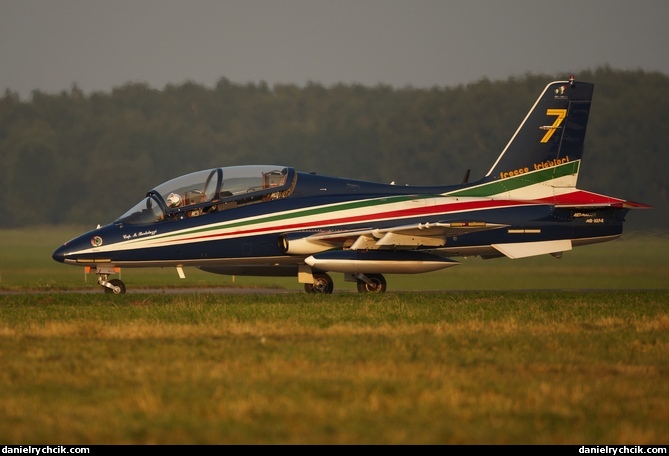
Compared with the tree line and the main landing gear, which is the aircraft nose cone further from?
the tree line

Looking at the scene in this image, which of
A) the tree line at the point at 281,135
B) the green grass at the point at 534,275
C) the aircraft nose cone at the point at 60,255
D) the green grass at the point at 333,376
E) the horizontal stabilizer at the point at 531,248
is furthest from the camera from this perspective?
the tree line at the point at 281,135

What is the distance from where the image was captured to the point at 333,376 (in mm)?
10250

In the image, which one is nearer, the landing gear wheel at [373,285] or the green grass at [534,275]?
the landing gear wheel at [373,285]

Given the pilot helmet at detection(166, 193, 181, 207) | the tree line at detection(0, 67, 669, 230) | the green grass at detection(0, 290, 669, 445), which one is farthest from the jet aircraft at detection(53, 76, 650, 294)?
the tree line at detection(0, 67, 669, 230)

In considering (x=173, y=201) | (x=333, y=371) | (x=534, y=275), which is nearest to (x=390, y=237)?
(x=173, y=201)

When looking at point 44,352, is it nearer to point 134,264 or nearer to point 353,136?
point 134,264

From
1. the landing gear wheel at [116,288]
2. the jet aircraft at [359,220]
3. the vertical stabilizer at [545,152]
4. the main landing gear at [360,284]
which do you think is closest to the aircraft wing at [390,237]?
the jet aircraft at [359,220]

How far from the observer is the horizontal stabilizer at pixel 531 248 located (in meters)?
23.3

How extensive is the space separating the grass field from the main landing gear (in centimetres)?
337

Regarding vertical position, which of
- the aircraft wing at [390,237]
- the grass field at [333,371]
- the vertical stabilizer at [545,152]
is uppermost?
the vertical stabilizer at [545,152]

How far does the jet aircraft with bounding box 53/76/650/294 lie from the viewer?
21750 mm

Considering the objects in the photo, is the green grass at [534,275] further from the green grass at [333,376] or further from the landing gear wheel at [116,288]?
the green grass at [333,376]

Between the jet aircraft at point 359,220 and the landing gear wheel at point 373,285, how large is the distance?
1.0 inches
